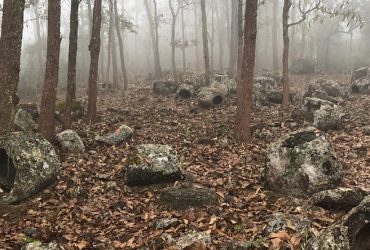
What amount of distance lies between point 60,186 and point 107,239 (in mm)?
2665

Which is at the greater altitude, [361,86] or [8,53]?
[8,53]

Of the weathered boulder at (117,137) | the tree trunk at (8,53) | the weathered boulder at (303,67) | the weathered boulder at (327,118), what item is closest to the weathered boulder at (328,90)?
the weathered boulder at (327,118)

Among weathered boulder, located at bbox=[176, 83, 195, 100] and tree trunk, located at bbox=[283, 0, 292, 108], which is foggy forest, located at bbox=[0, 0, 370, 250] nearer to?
tree trunk, located at bbox=[283, 0, 292, 108]

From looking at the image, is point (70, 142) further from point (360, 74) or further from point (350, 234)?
point (360, 74)

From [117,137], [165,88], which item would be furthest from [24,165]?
[165,88]

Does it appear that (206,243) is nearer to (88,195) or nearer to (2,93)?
Answer: (88,195)

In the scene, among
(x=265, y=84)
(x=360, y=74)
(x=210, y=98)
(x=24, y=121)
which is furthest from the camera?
(x=360, y=74)

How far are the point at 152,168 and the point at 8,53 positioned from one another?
4.00 meters

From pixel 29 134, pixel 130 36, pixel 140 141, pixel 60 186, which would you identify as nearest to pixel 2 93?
pixel 29 134

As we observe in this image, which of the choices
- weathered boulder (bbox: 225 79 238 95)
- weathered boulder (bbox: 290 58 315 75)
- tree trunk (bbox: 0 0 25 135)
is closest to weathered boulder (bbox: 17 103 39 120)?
tree trunk (bbox: 0 0 25 135)

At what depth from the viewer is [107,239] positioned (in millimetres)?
6527

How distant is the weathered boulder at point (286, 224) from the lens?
19.2 ft

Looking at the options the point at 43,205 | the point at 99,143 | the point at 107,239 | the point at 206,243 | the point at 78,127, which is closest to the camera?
the point at 206,243

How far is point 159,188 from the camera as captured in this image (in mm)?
8508
